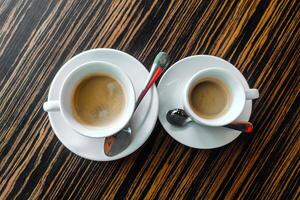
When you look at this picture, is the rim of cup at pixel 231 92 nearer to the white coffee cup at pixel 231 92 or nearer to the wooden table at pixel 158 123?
the white coffee cup at pixel 231 92

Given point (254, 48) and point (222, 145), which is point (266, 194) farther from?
point (254, 48)

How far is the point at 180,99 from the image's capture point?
101cm

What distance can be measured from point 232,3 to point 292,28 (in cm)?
18

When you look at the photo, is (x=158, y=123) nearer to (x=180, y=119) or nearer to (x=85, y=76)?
(x=180, y=119)

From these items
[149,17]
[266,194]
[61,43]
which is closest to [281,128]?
[266,194]

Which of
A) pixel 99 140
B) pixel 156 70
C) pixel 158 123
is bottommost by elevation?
pixel 99 140

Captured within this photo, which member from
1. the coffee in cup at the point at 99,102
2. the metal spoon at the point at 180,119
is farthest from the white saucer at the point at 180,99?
the coffee in cup at the point at 99,102

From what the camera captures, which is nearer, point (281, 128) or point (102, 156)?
point (102, 156)

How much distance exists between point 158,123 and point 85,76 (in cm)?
25

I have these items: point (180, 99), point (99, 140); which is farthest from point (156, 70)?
point (99, 140)

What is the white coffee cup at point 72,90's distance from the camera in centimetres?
88

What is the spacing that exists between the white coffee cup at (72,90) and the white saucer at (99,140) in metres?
0.06

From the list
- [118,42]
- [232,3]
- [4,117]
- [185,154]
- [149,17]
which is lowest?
[4,117]

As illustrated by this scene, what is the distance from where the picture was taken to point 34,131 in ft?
3.53
